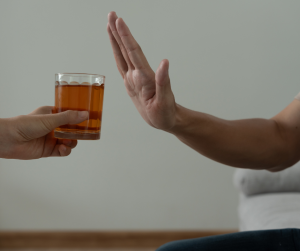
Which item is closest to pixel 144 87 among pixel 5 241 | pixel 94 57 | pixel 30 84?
pixel 94 57

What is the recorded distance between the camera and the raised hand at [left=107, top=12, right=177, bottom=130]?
841 mm

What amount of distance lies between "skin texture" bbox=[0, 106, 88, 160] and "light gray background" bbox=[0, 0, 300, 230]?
54.3 inches

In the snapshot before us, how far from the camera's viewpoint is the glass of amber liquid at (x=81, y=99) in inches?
35.4

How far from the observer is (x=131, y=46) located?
2.79 feet

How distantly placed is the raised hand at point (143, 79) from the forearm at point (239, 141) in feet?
0.48

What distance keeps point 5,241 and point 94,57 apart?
60.7 inches

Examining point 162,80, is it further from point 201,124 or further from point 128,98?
point 128,98

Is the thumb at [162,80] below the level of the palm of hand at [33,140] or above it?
above

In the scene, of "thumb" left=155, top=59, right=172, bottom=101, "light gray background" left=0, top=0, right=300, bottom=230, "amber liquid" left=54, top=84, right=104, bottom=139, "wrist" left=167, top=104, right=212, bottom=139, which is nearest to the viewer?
"thumb" left=155, top=59, right=172, bottom=101

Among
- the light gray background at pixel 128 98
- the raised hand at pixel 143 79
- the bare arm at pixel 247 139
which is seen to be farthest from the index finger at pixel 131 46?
the light gray background at pixel 128 98

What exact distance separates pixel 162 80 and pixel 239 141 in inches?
18.7

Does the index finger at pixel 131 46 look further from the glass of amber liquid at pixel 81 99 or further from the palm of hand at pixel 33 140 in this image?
the palm of hand at pixel 33 140

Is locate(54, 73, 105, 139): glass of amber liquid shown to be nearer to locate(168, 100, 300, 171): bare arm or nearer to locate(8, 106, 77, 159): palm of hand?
locate(8, 106, 77, 159): palm of hand

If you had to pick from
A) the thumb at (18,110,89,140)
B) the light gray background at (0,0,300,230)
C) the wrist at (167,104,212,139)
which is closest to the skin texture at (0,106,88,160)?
the thumb at (18,110,89,140)
